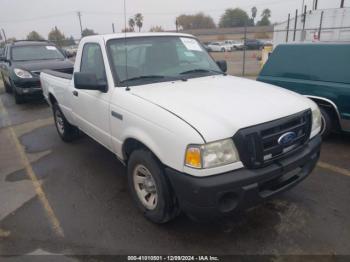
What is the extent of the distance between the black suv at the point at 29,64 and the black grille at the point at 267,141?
7313mm

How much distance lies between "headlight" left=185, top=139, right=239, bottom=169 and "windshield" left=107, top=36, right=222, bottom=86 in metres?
1.35

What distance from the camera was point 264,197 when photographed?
8.65ft

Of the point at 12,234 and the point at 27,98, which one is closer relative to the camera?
the point at 12,234

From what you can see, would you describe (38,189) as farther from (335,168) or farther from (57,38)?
(57,38)

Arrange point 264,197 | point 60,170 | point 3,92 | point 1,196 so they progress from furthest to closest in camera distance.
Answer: point 3,92
point 60,170
point 1,196
point 264,197

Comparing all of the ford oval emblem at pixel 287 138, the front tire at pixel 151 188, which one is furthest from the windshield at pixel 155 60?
the ford oval emblem at pixel 287 138

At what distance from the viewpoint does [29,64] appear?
29.7ft

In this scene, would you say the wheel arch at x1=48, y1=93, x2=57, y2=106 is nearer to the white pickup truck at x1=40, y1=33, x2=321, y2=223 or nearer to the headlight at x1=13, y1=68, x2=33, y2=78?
the white pickup truck at x1=40, y1=33, x2=321, y2=223

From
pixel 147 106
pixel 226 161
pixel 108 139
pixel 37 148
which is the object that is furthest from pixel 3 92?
pixel 226 161

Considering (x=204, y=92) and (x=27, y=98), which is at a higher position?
(x=204, y=92)

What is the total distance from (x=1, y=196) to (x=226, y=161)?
10.2 ft

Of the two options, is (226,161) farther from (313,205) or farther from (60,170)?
(60,170)

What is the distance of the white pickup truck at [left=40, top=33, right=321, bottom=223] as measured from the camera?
7.98ft

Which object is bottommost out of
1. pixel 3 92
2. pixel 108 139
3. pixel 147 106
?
pixel 3 92
